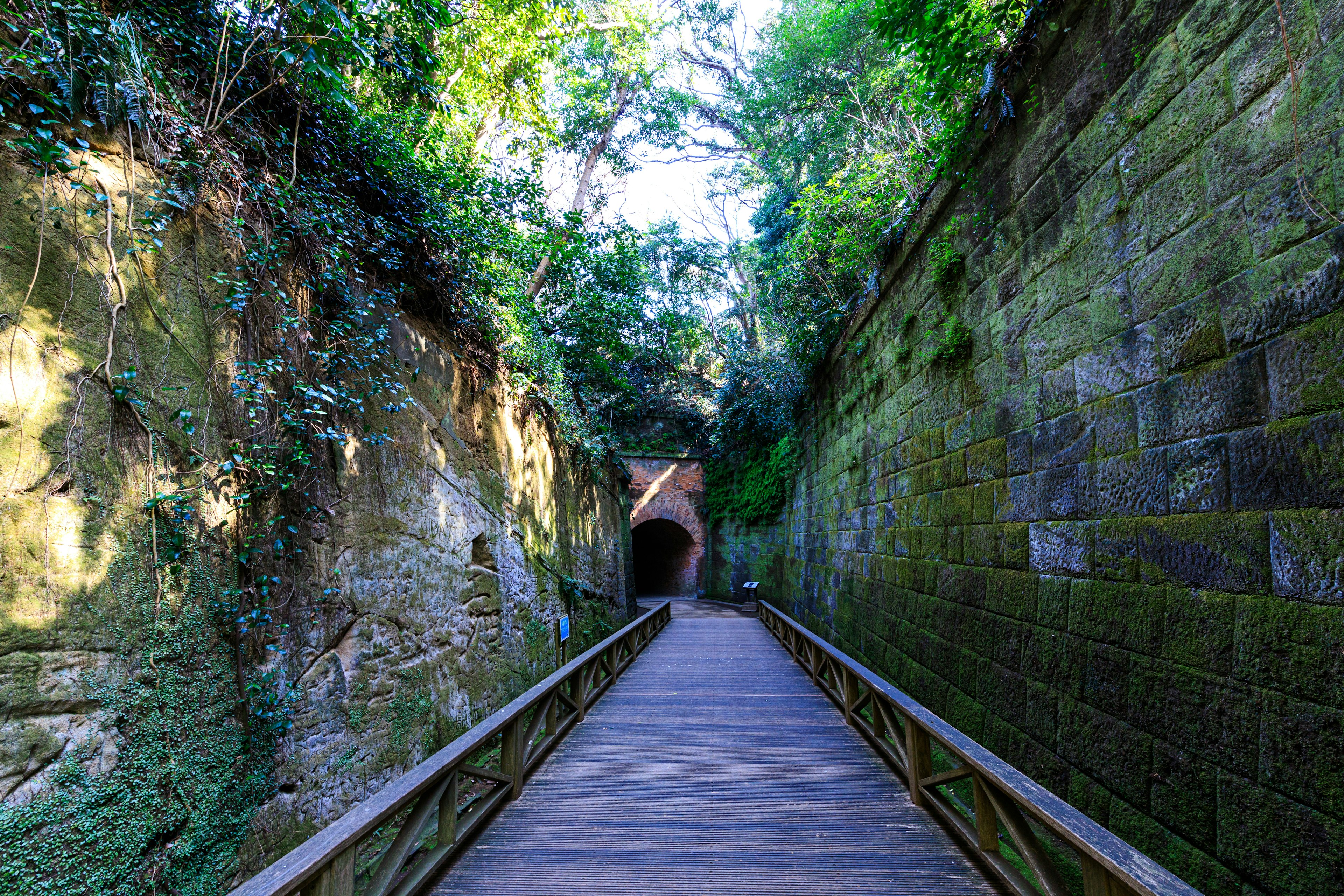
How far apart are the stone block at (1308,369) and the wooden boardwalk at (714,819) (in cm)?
191

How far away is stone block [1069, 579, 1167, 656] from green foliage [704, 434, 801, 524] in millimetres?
7382

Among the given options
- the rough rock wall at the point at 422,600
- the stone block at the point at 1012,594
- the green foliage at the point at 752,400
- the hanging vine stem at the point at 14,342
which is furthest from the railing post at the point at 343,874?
the green foliage at the point at 752,400

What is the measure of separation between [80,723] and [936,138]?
5.24 m

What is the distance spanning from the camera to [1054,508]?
257 centimetres

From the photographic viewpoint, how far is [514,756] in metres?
2.78

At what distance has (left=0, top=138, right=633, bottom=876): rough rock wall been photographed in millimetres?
1741

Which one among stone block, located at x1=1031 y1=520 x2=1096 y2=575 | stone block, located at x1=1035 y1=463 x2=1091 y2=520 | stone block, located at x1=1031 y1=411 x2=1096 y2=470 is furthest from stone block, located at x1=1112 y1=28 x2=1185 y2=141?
stone block, located at x1=1031 y1=520 x2=1096 y2=575

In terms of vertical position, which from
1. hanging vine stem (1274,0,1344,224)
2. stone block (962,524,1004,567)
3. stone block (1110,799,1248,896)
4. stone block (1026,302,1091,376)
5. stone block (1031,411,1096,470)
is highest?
hanging vine stem (1274,0,1344,224)

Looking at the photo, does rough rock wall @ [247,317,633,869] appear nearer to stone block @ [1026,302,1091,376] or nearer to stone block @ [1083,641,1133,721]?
stone block @ [1083,641,1133,721]

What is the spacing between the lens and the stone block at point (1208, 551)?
5.31 ft

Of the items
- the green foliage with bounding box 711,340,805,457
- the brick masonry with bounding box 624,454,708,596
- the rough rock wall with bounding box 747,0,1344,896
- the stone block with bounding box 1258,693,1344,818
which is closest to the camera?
the stone block with bounding box 1258,693,1344,818

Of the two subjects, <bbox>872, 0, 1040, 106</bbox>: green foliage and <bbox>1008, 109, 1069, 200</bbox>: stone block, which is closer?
<bbox>1008, 109, 1069, 200</bbox>: stone block

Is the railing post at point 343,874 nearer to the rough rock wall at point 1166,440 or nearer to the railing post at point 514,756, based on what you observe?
the railing post at point 514,756

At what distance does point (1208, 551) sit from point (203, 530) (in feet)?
12.1
